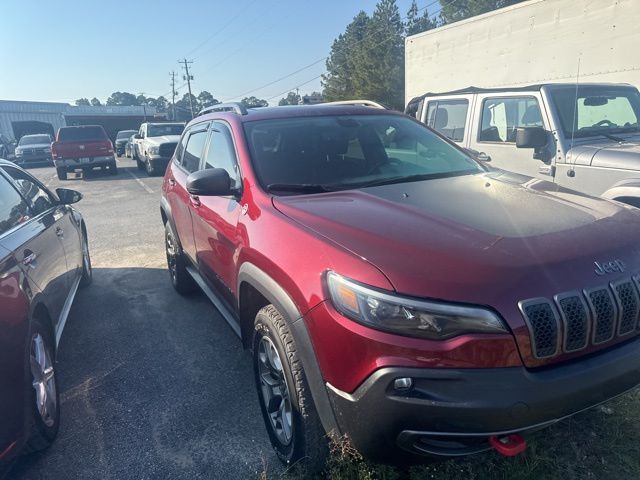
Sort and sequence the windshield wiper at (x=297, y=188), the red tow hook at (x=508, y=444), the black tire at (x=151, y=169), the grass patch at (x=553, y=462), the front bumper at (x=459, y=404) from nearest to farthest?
the front bumper at (x=459, y=404) < the red tow hook at (x=508, y=444) < the grass patch at (x=553, y=462) < the windshield wiper at (x=297, y=188) < the black tire at (x=151, y=169)

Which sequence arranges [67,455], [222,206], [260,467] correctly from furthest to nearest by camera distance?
[222,206] < [67,455] < [260,467]

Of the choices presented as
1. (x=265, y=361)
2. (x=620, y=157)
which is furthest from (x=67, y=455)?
(x=620, y=157)

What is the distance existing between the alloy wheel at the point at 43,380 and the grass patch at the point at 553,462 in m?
1.32

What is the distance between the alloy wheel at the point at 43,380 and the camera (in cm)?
260

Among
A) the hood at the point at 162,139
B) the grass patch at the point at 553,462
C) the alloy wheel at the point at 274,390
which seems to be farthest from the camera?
the hood at the point at 162,139

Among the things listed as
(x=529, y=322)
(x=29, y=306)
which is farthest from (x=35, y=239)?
(x=529, y=322)

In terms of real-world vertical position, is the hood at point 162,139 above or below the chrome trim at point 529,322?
above

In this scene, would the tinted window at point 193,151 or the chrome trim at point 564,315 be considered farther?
the tinted window at point 193,151

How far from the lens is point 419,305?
176cm

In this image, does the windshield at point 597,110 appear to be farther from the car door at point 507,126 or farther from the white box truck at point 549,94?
the car door at point 507,126

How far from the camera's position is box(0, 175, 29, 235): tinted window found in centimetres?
302

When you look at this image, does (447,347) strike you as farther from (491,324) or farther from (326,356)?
(326,356)

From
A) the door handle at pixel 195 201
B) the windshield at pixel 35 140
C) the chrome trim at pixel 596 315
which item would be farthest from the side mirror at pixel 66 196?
the windshield at pixel 35 140

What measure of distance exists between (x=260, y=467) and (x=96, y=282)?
4.07 m
